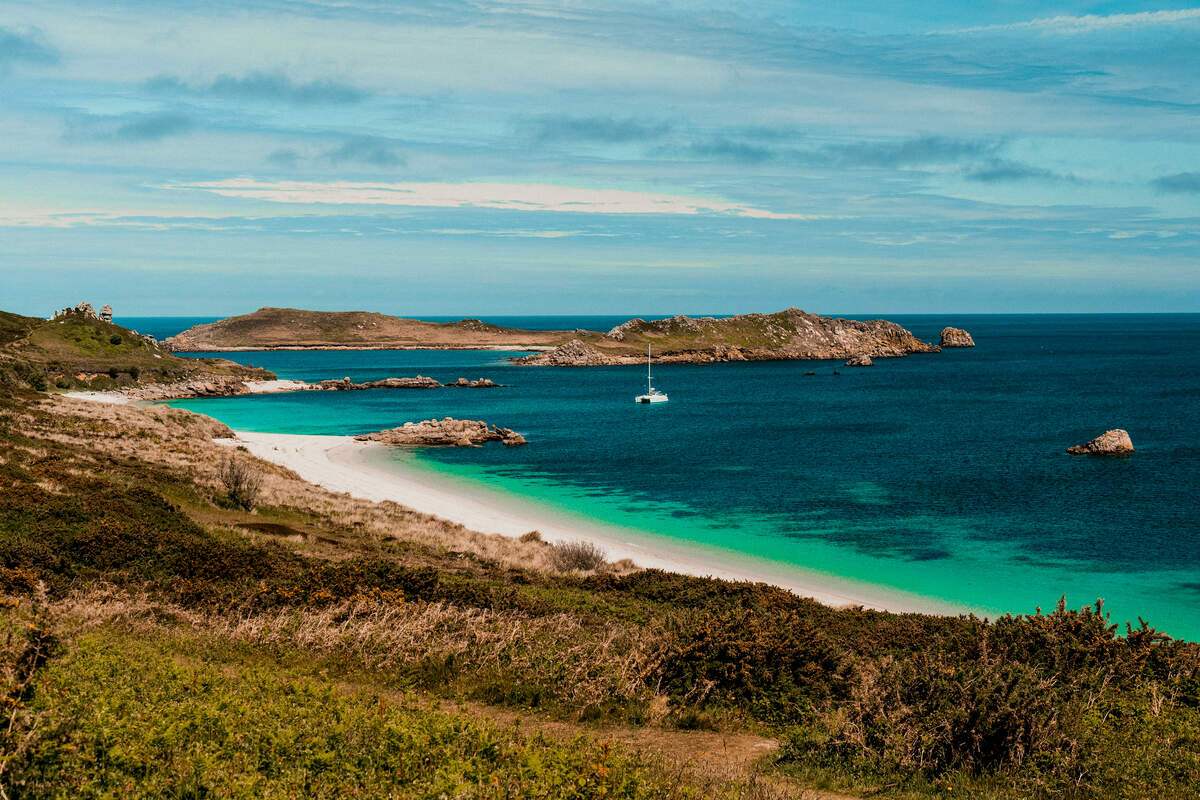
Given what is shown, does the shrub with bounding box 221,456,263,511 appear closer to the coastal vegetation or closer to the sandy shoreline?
the coastal vegetation

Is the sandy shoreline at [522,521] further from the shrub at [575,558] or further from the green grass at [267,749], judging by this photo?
the green grass at [267,749]

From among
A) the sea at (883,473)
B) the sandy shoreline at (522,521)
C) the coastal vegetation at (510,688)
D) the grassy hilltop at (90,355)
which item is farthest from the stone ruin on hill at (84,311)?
the coastal vegetation at (510,688)

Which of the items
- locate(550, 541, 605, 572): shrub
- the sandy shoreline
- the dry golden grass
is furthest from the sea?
the dry golden grass

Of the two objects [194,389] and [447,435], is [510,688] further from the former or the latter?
[194,389]

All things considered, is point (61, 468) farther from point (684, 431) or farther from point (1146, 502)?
point (684, 431)

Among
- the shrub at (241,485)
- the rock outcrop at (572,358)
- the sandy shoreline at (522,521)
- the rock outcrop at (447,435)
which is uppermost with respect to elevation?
the rock outcrop at (572,358)

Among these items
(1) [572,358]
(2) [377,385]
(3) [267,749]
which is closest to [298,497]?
(3) [267,749]
